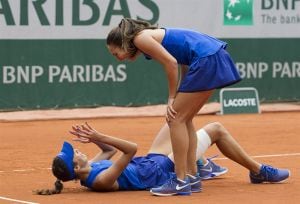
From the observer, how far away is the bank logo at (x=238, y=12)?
16.7 meters

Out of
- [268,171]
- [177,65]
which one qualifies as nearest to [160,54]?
[177,65]

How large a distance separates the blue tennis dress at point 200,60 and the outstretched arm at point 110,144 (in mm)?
639

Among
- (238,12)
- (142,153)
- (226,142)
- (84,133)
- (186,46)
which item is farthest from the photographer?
(238,12)

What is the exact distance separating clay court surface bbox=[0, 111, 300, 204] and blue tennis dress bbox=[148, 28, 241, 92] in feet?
3.01

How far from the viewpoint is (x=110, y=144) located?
756 centimetres

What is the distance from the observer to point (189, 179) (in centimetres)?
779

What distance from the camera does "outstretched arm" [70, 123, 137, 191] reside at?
24.4ft

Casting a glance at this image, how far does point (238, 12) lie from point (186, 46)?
9.29 m

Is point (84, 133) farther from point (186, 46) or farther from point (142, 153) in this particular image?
point (142, 153)

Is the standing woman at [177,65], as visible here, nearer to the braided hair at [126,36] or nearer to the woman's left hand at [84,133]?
the braided hair at [126,36]

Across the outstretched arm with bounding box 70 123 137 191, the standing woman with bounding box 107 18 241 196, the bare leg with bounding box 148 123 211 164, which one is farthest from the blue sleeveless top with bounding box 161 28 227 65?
the outstretched arm with bounding box 70 123 137 191

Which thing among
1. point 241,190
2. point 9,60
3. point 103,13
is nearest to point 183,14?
point 103,13

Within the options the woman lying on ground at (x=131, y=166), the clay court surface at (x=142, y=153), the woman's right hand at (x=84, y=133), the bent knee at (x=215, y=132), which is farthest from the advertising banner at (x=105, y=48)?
the woman's right hand at (x=84, y=133)

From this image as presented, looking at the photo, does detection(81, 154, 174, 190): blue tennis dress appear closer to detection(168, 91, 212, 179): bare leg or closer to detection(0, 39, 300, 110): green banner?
detection(168, 91, 212, 179): bare leg
